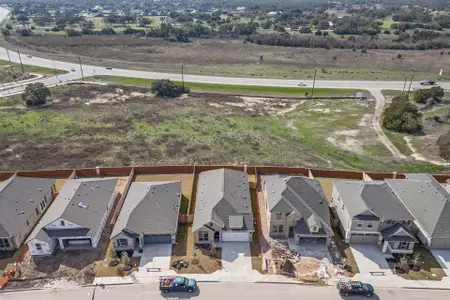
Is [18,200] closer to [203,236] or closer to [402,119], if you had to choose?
[203,236]

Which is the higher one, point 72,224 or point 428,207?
point 428,207

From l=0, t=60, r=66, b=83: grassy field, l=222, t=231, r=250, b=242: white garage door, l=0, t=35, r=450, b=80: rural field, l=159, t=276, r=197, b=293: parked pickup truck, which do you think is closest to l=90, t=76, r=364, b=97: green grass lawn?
l=0, t=35, r=450, b=80: rural field

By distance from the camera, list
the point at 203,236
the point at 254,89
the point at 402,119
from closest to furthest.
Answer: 1. the point at 203,236
2. the point at 402,119
3. the point at 254,89

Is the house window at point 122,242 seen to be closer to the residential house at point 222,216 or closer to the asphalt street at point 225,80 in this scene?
the residential house at point 222,216

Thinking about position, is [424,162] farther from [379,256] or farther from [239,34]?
[239,34]

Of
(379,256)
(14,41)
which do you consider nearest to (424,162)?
(379,256)

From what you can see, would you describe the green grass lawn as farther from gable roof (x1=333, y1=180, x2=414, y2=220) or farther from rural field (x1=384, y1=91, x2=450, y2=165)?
gable roof (x1=333, y1=180, x2=414, y2=220)

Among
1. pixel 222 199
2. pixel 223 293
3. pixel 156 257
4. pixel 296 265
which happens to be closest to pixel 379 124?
pixel 222 199
